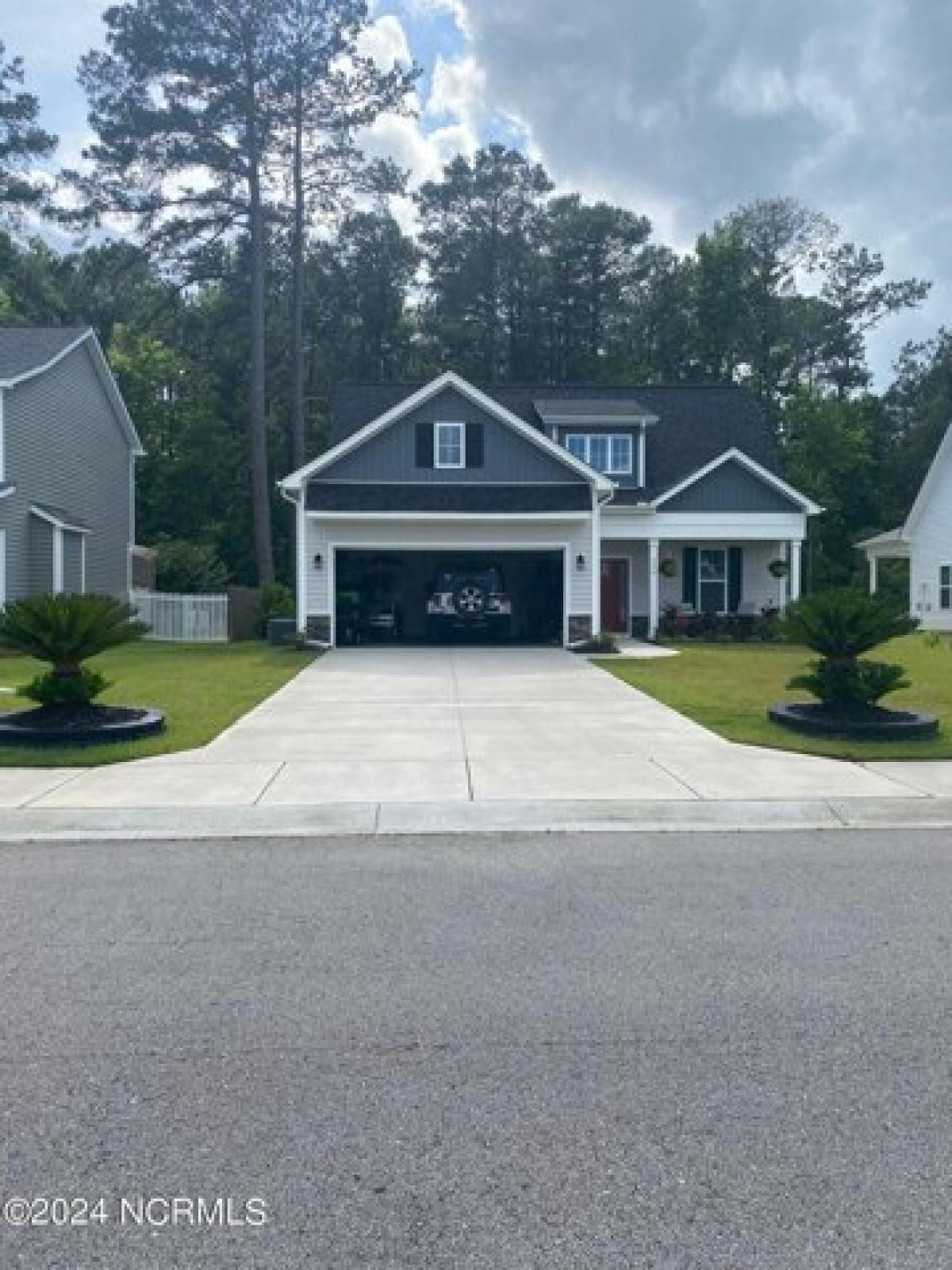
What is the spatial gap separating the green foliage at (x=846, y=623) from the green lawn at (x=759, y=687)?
1.08 m

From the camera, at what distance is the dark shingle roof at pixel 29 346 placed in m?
25.5

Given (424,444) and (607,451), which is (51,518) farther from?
(607,451)

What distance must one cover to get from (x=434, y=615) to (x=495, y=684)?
8.81m

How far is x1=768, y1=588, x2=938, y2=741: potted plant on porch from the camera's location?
466 inches

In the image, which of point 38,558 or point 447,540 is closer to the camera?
point 447,540

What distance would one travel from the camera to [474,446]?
26.0 metres

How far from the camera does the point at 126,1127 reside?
11.3 ft

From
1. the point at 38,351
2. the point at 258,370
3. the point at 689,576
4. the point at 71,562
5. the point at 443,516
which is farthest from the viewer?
the point at 258,370

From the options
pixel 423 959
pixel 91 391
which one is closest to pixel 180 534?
pixel 91 391

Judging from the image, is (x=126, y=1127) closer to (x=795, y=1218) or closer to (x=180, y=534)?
(x=795, y=1218)

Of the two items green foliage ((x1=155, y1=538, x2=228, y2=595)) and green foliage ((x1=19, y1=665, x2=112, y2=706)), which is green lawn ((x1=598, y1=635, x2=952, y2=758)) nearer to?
green foliage ((x1=19, y1=665, x2=112, y2=706))

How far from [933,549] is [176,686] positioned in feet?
82.8

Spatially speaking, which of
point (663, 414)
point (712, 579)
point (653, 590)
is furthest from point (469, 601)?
point (663, 414)

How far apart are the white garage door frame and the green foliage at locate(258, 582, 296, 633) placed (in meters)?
2.23
